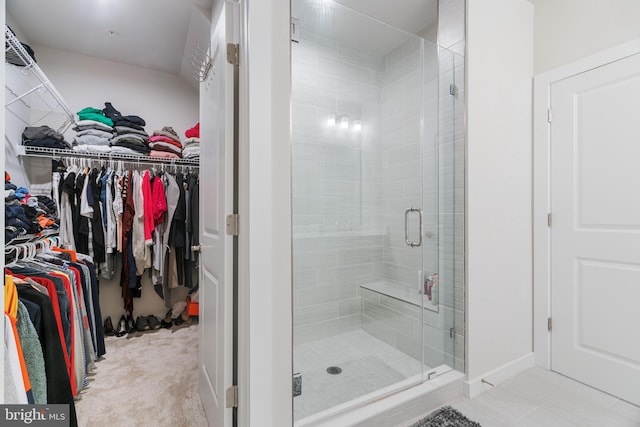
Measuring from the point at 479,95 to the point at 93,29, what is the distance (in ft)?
10.2

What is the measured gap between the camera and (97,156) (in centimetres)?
279

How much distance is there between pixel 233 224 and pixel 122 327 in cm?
240

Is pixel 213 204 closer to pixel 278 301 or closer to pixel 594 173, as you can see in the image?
pixel 278 301

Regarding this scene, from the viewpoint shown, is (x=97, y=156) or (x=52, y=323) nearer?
(x=52, y=323)

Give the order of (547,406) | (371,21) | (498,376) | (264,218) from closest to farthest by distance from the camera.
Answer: (264,218) < (547,406) < (498,376) < (371,21)

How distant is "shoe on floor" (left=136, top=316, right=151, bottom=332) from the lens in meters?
2.92

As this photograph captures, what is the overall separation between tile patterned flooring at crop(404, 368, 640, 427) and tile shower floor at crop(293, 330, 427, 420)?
29 cm

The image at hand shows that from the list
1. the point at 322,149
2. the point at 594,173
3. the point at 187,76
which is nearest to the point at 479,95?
the point at 594,173

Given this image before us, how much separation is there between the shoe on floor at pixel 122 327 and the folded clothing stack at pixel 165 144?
1.64m

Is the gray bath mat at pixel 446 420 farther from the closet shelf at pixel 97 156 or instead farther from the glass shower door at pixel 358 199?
the closet shelf at pixel 97 156

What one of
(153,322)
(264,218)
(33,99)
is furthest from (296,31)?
(153,322)

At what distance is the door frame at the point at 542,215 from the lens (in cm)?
215

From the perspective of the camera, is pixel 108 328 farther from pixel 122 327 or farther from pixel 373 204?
pixel 373 204

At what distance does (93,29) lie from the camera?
8.35 feet
